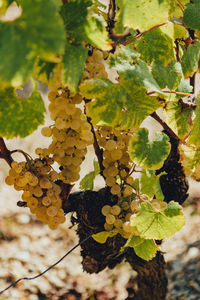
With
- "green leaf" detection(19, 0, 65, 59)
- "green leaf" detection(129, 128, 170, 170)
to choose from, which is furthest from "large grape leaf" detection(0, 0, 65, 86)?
"green leaf" detection(129, 128, 170, 170)

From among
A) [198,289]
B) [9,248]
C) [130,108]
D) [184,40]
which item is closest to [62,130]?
[130,108]

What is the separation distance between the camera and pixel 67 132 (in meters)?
0.77

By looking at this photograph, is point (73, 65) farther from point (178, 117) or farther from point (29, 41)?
point (178, 117)

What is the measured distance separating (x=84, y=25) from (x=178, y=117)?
409 millimetres

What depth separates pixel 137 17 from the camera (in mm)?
663

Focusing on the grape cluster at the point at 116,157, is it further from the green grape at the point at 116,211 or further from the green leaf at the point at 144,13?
the green leaf at the point at 144,13

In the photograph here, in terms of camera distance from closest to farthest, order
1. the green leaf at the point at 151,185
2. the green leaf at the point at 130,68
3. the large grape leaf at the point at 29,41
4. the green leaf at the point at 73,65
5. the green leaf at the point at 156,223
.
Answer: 1. the large grape leaf at the point at 29,41
2. the green leaf at the point at 73,65
3. the green leaf at the point at 130,68
4. the green leaf at the point at 156,223
5. the green leaf at the point at 151,185

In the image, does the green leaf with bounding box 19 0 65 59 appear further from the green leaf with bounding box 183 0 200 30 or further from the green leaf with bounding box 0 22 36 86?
the green leaf with bounding box 183 0 200 30

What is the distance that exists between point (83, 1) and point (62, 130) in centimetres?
28

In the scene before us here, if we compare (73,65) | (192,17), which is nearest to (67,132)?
(73,65)

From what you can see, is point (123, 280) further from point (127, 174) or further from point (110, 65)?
point (110, 65)

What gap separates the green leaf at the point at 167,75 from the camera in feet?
2.70

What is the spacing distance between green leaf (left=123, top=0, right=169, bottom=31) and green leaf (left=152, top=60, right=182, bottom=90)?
0.16 meters

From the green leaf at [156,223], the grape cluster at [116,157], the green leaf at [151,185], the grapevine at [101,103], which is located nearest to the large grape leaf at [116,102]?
the grapevine at [101,103]
